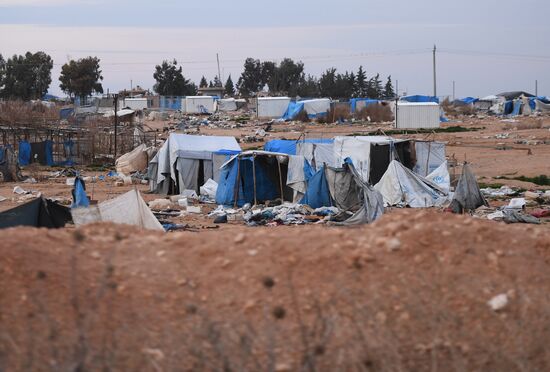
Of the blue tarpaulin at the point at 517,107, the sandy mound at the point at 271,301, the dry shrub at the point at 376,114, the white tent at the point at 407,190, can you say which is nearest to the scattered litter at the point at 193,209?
the white tent at the point at 407,190

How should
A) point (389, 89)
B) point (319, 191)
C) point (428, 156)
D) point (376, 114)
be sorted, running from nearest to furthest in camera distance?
1. point (319, 191)
2. point (428, 156)
3. point (376, 114)
4. point (389, 89)

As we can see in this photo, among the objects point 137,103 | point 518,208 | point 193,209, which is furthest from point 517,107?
point 193,209

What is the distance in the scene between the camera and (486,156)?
1178 inches

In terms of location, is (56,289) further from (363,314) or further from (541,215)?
(541,215)

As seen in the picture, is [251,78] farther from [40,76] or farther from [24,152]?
[24,152]

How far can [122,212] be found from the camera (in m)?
12.2

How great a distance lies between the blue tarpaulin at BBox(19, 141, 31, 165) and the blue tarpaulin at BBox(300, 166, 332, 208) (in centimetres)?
1522

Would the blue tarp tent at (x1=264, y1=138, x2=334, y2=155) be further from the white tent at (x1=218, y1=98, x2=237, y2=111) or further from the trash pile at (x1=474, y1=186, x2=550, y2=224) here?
the white tent at (x1=218, y1=98, x2=237, y2=111)

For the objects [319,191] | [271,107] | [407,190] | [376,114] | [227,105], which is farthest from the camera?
[227,105]

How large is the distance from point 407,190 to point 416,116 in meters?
26.8

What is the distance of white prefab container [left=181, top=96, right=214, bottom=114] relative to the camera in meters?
65.1

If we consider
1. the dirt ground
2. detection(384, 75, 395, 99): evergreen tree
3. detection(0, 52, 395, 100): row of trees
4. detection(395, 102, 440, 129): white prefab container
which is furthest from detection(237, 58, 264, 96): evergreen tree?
the dirt ground

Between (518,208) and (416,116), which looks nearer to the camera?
(518,208)

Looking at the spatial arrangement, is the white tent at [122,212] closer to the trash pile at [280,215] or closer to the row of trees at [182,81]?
the trash pile at [280,215]
